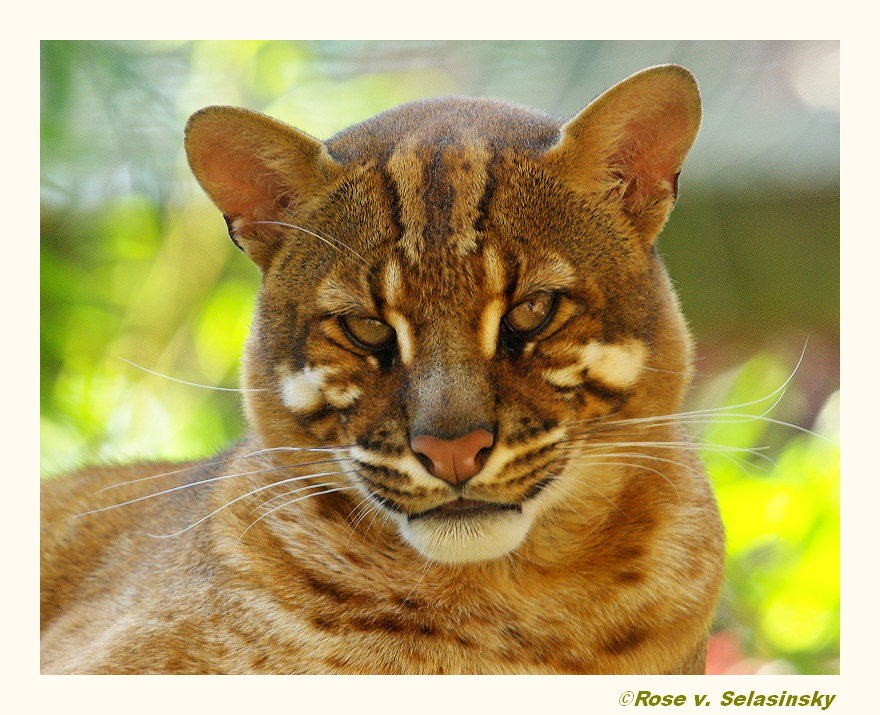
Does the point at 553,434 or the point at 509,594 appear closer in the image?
the point at 553,434

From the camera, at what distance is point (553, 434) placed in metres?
2.80

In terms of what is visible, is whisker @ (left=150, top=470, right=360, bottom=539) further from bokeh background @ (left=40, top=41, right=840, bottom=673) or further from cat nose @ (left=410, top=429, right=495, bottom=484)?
bokeh background @ (left=40, top=41, right=840, bottom=673)

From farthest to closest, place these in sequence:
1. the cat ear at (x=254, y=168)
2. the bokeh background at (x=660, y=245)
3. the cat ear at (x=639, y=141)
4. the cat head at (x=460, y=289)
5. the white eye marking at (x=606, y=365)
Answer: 1. the bokeh background at (x=660, y=245)
2. the cat ear at (x=254, y=168)
3. the cat ear at (x=639, y=141)
4. the white eye marking at (x=606, y=365)
5. the cat head at (x=460, y=289)

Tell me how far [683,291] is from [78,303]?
2.22 metres

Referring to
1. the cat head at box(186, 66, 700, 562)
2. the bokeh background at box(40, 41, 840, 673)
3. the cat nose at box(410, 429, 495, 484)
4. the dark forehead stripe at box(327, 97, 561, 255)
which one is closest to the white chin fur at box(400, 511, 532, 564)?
the cat head at box(186, 66, 700, 562)

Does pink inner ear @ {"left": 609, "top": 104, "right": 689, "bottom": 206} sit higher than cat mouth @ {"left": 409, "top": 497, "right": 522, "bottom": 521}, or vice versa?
pink inner ear @ {"left": 609, "top": 104, "right": 689, "bottom": 206}

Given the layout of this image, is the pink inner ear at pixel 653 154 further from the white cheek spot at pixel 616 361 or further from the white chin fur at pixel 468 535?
the white chin fur at pixel 468 535

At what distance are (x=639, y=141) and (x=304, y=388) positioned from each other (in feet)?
3.97

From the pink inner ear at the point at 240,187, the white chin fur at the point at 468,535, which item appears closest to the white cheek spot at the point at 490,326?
the white chin fur at the point at 468,535

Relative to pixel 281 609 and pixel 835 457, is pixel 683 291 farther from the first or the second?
pixel 281 609

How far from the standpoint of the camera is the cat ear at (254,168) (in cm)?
310

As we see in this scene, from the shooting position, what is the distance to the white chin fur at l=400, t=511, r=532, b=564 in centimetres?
281

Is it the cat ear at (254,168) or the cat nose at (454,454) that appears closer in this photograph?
the cat nose at (454,454)
